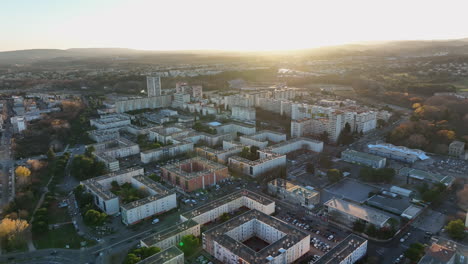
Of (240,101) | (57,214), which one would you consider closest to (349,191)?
(57,214)

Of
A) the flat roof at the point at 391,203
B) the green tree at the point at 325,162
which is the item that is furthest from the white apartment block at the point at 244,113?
the flat roof at the point at 391,203

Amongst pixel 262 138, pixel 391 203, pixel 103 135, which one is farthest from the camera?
pixel 103 135

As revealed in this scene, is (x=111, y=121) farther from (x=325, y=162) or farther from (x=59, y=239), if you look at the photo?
(x=325, y=162)

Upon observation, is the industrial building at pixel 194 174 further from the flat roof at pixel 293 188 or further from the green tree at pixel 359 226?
the green tree at pixel 359 226

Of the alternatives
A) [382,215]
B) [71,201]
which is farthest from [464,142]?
[71,201]

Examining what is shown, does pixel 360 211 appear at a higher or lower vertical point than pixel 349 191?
higher

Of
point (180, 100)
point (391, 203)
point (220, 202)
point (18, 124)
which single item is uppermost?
point (180, 100)

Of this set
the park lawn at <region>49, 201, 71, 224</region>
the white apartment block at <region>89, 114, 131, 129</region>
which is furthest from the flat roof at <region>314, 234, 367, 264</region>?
the white apartment block at <region>89, 114, 131, 129</region>

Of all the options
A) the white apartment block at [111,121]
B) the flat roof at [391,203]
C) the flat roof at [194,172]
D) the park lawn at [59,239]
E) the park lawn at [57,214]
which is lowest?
the park lawn at [59,239]
